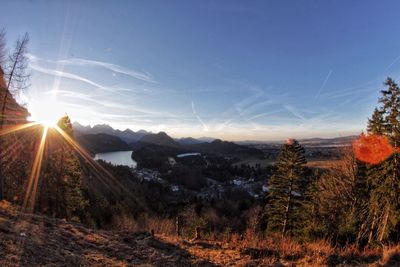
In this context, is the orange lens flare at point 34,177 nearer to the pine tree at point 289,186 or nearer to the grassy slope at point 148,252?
the grassy slope at point 148,252

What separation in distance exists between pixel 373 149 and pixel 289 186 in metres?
8.88

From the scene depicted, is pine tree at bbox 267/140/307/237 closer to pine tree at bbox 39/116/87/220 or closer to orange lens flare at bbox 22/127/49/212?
pine tree at bbox 39/116/87/220

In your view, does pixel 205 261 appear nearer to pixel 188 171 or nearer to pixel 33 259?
pixel 33 259

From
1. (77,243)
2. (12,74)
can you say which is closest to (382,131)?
(77,243)

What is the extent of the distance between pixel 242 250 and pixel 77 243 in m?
5.86

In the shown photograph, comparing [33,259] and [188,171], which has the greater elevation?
[33,259]

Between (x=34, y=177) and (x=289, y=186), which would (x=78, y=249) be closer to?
(x=34, y=177)

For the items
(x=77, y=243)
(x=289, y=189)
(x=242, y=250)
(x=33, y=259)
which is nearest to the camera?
(x=33, y=259)

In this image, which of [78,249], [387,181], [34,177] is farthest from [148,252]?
[34,177]

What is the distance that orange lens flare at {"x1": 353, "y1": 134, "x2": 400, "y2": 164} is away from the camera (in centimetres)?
2105

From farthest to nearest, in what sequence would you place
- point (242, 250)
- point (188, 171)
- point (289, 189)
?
point (188, 171), point (289, 189), point (242, 250)

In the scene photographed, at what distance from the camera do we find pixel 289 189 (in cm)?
2820

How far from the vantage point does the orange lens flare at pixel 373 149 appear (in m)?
21.1

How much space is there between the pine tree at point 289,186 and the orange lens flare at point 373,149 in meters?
5.27
